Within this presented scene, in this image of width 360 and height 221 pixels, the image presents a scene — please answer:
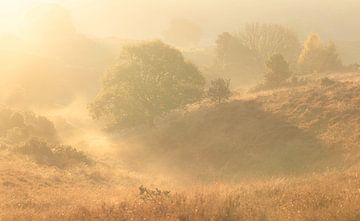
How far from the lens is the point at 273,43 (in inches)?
3743

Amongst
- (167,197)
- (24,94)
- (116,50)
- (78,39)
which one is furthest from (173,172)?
(78,39)

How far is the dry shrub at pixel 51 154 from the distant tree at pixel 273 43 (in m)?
62.8

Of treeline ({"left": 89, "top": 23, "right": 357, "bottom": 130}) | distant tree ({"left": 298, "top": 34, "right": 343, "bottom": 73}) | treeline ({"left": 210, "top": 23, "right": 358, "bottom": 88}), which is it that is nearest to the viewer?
treeline ({"left": 89, "top": 23, "right": 357, "bottom": 130})

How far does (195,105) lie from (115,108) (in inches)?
364

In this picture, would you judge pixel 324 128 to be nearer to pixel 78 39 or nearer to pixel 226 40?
pixel 226 40

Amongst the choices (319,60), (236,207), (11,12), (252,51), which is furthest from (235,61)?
(11,12)

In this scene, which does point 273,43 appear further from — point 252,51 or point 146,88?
point 146,88

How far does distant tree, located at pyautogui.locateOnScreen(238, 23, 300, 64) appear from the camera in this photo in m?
93.9

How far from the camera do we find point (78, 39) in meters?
130

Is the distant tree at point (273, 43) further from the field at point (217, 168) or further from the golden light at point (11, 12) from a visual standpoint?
the golden light at point (11, 12)

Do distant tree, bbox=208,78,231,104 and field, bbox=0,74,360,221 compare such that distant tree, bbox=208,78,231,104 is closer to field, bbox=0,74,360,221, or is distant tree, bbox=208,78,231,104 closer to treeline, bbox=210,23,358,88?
field, bbox=0,74,360,221

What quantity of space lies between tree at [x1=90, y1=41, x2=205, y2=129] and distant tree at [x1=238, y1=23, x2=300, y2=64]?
41557 mm

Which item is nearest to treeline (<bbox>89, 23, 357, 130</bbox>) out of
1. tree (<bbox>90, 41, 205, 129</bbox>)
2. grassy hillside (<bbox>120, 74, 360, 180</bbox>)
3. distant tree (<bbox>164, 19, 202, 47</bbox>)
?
tree (<bbox>90, 41, 205, 129</bbox>)

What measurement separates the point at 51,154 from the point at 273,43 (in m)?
68.9
